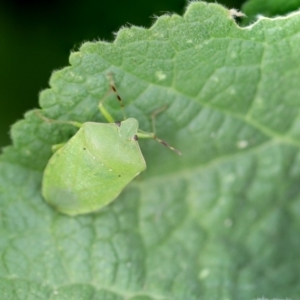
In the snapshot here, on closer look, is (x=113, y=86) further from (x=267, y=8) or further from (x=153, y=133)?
(x=267, y=8)

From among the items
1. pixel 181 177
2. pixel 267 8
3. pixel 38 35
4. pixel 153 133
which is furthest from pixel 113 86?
pixel 38 35

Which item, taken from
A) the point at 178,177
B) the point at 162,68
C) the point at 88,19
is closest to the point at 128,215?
the point at 178,177

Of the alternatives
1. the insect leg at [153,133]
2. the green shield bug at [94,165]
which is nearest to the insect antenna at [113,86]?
the green shield bug at [94,165]

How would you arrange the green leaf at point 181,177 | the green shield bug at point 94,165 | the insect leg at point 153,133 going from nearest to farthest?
the green leaf at point 181,177
the green shield bug at point 94,165
the insect leg at point 153,133

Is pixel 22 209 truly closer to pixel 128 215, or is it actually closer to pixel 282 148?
pixel 128 215

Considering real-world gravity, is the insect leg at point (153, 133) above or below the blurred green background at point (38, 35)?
below

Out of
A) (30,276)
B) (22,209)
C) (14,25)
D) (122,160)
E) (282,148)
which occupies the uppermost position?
(14,25)

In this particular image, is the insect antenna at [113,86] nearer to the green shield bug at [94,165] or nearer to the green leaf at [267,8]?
the green shield bug at [94,165]
